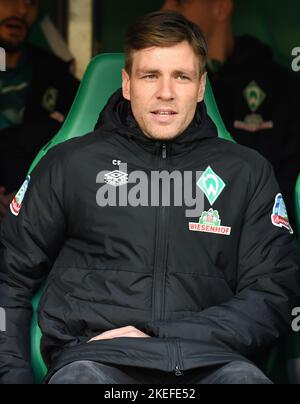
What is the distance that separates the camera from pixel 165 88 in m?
2.51

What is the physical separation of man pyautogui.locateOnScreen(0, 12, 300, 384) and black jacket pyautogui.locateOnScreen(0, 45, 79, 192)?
0.94 metres

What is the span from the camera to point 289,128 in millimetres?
3518

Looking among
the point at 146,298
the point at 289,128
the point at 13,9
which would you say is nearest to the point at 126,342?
the point at 146,298

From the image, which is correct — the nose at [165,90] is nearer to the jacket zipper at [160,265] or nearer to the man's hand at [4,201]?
the jacket zipper at [160,265]

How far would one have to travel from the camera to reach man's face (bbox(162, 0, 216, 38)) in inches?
145

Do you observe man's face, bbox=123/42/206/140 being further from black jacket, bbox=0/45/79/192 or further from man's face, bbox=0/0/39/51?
man's face, bbox=0/0/39/51

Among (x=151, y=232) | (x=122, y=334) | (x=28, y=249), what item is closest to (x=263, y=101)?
(x=151, y=232)

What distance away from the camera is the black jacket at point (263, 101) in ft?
11.4

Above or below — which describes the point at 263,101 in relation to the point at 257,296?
above

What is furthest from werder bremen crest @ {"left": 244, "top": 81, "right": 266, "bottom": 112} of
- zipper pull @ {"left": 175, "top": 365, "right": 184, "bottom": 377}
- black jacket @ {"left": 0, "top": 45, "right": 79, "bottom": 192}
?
zipper pull @ {"left": 175, "top": 365, "right": 184, "bottom": 377}

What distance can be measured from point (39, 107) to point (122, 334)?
4.79 feet

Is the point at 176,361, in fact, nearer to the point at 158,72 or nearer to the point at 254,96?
the point at 158,72
